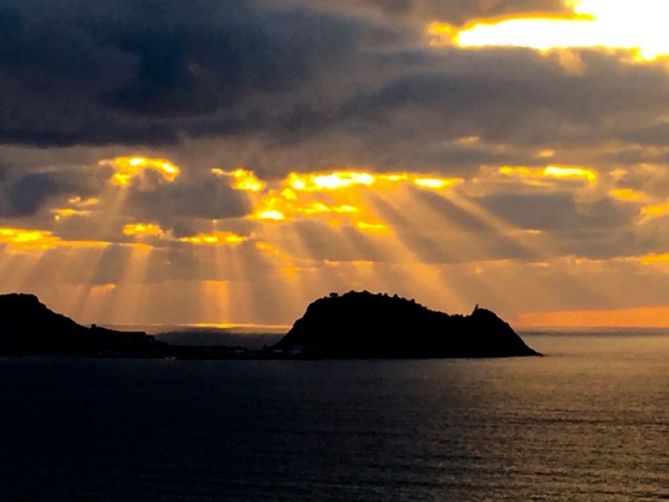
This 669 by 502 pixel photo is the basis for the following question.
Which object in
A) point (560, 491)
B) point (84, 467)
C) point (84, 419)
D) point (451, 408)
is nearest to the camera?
point (560, 491)

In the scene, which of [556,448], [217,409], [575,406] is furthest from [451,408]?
[556,448]

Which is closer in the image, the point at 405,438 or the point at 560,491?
the point at 560,491

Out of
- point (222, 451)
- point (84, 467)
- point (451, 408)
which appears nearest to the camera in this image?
point (84, 467)

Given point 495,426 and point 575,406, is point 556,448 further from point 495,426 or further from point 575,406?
point 575,406

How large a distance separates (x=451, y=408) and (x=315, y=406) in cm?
2216

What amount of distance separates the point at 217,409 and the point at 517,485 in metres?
90.6

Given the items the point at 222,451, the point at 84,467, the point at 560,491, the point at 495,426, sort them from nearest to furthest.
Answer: the point at 560,491 < the point at 84,467 < the point at 222,451 < the point at 495,426

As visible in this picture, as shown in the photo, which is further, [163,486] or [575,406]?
[575,406]

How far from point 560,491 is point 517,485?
4.82 meters

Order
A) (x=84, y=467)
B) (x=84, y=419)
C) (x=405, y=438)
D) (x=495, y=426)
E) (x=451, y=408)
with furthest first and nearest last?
(x=451, y=408) → (x=84, y=419) → (x=495, y=426) → (x=405, y=438) → (x=84, y=467)

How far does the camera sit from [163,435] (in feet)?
500

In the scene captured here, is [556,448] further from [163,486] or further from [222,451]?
[163,486]

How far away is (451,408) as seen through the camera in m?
191

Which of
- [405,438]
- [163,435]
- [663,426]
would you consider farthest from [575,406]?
[163,435]
